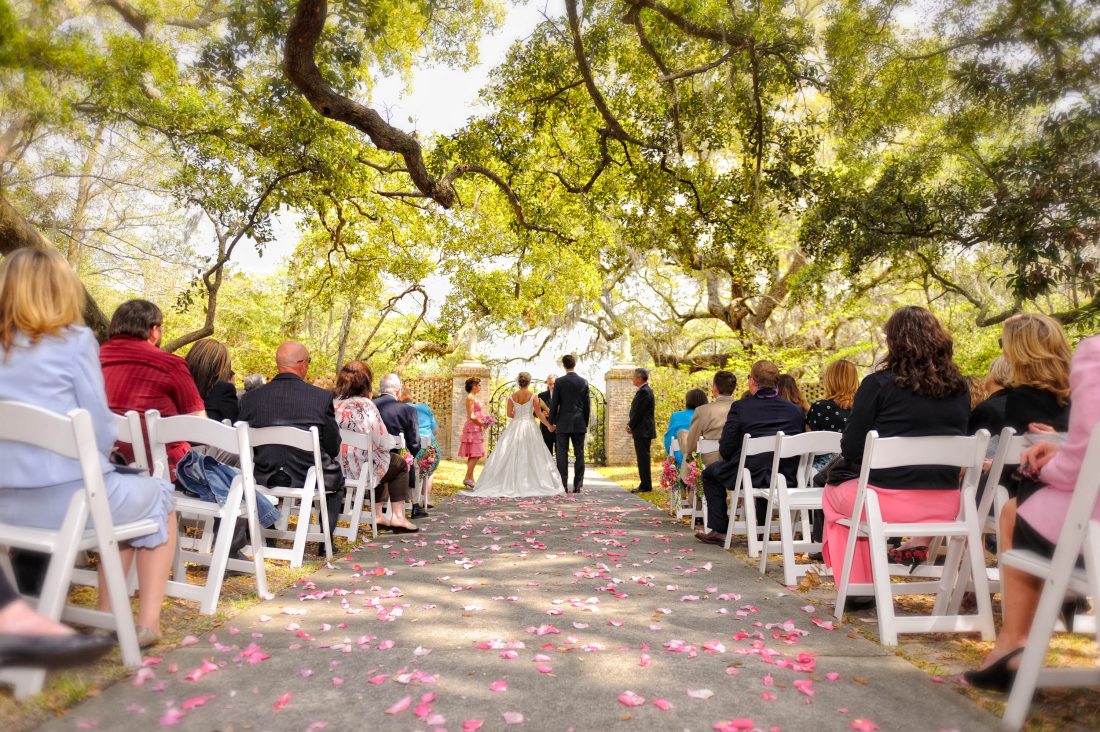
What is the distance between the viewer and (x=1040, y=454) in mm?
2943

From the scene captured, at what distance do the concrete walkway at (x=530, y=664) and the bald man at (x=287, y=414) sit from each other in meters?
0.76

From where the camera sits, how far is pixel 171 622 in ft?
12.4

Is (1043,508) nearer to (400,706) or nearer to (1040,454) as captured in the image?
(1040,454)

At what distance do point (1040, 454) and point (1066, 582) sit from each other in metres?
0.56

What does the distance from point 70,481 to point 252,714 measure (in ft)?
3.56

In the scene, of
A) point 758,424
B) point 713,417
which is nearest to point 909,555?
point 758,424

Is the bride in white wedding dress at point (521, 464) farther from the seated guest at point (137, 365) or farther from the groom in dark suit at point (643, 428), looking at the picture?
the seated guest at point (137, 365)

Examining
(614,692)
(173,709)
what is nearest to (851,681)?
(614,692)

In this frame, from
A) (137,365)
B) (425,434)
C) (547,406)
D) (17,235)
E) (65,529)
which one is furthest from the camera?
(547,406)

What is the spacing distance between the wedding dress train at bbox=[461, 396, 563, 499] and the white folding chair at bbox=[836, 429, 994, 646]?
8.48 m

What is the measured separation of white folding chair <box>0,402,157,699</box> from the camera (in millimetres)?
2672

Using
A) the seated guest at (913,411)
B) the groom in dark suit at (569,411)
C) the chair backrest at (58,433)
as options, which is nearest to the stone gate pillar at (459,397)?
the groom in dark suit at (569,411)

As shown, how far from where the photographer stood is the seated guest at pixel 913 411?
3.89 metres

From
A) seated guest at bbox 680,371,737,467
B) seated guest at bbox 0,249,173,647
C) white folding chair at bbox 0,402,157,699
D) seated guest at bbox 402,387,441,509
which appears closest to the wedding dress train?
seated guest at bbox 402,387,441,509
